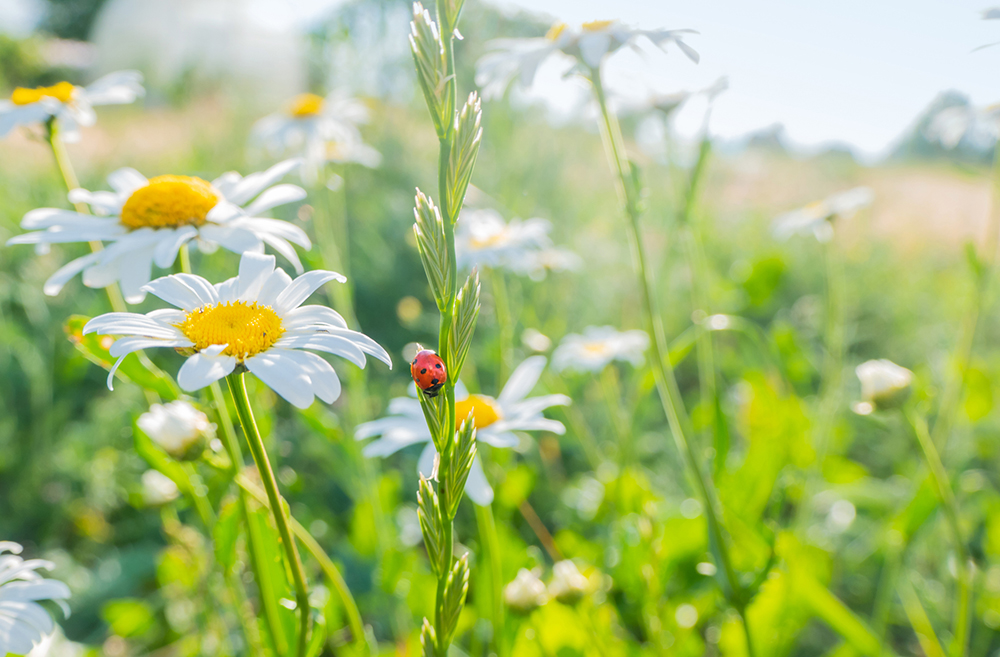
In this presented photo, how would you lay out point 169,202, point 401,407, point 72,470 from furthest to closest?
1. point 72,470
2. point 401,407
3. point 169,202

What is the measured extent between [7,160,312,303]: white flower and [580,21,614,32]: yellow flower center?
0.36 m

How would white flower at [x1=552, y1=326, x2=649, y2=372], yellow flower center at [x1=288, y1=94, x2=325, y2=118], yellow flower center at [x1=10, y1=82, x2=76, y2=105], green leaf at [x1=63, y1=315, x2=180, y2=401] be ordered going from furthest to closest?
yellow flower center at [x1=288, y1=94, x2=325, y2=118] < white flower at [x1=552, y1=326, x2=649, y2=372] < yellow flower center at [x1=10, y1=82, x2=76, y2=105] < green leaf at [x1=63, y1=315, x2=180, y2=401]

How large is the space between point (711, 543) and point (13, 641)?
0.59 meters

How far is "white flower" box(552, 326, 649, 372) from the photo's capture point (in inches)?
49.8

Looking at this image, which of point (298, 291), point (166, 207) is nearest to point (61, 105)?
point (166, 207)

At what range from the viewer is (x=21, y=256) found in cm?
233

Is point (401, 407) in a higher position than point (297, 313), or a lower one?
lower

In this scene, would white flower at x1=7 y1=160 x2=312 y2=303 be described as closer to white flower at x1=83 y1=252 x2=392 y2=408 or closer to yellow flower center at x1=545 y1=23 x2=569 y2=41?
white flower at x1=83 y1=252 x2=392 y2=408

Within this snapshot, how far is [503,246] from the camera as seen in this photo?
1200mm

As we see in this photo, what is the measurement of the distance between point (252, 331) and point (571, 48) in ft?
1.55

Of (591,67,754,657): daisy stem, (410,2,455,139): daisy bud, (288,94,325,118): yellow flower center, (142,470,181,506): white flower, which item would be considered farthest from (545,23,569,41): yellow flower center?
(288,94,325,118): yellow flower center

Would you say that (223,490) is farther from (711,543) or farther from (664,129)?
(664,129)

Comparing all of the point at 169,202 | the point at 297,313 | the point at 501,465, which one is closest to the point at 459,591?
the point at 297,313

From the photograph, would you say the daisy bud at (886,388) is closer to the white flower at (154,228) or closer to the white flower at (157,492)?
the white flower at (154,228)
